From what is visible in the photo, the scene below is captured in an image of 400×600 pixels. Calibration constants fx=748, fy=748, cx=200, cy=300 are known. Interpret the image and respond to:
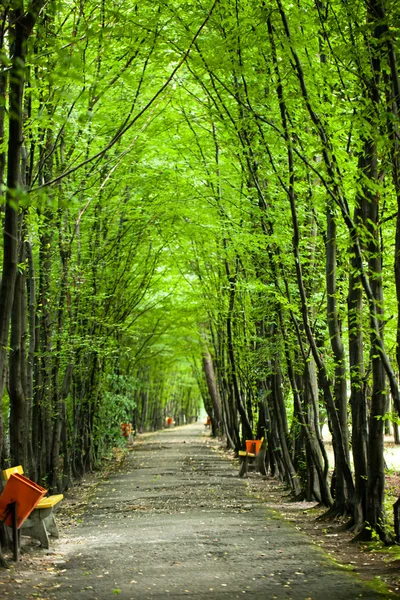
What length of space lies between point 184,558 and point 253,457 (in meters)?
11.2

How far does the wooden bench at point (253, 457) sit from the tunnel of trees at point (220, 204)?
0.39 meters

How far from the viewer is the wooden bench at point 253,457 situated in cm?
1833

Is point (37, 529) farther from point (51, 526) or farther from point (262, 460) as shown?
point (262, 460)

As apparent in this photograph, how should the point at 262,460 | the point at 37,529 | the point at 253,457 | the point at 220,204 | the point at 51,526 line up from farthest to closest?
the point at 253,457
the point at 262,460
the point at 220,204
the point at 51,526
the point at 37,529

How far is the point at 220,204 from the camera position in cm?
1534

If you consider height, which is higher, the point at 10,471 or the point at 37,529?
the point at 10,471

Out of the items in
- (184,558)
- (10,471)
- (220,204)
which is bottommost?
(184,558)

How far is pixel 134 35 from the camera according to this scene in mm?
8586

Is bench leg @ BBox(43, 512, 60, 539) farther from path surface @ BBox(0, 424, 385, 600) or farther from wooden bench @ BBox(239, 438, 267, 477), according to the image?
wooden bench @ BBox(239, 438, 267, 477)

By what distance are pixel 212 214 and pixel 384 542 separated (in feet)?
30.7

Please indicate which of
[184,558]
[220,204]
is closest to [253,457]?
[220,204]

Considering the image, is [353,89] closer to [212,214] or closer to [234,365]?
[212,214]

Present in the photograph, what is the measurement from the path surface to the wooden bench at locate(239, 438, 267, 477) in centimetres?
409

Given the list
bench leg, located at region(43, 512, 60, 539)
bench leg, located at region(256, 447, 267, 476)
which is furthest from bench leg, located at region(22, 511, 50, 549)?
bench leg, located at region(256, 447, 267, 476)
